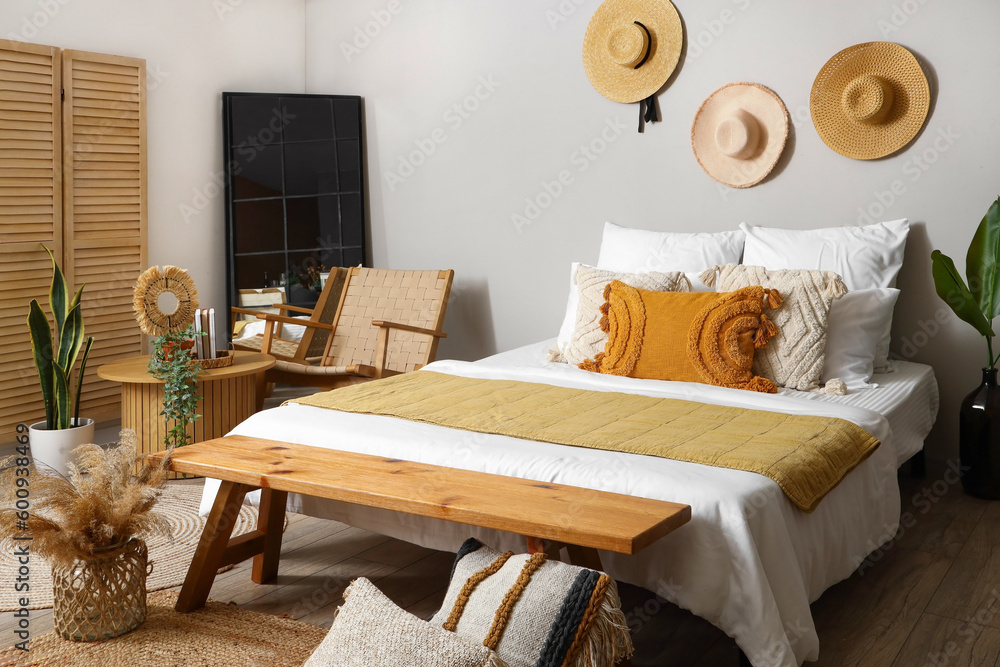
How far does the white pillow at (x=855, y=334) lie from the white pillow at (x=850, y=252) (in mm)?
145

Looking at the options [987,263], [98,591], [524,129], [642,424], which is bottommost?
[98,591]

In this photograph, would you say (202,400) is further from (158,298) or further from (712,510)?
(712,510)

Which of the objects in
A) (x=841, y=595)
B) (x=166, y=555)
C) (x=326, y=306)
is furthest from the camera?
(x=326, y=306)

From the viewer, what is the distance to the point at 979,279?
316 cm

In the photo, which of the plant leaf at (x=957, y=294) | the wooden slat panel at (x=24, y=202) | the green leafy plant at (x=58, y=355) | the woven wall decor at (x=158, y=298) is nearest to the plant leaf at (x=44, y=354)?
the green leafy plant at (x=58, y=355)

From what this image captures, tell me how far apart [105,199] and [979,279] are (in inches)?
153

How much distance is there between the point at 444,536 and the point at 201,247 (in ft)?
9.97

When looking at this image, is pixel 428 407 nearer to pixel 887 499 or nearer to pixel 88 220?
pixel 887 499

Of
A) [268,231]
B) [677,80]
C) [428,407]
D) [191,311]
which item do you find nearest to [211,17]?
[268,231]

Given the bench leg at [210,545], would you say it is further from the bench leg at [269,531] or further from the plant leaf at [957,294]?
the plant leaf at [957,294]

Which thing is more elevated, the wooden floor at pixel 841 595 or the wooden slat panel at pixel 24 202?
the wooden slat panel at pixel 24 202

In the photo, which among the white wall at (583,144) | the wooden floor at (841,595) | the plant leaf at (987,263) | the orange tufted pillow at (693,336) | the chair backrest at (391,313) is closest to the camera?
the wooden floor at (841,595)

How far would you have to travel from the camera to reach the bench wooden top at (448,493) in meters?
1.75

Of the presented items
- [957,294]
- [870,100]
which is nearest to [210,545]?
[957,294]
